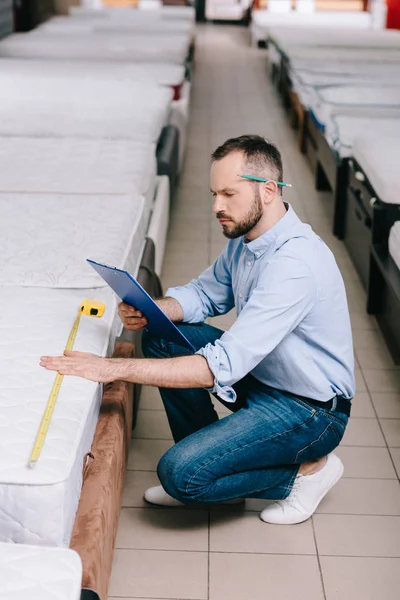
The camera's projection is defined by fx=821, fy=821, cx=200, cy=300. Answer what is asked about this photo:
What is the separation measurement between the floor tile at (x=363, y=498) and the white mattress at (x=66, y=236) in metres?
0.89

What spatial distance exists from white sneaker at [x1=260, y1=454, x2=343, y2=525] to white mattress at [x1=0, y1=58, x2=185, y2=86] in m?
3.30

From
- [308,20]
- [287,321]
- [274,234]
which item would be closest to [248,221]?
[274,234]

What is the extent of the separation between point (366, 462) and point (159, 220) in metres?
1.48

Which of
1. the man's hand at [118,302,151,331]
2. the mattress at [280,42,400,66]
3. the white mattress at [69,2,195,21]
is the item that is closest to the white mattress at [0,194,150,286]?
the man's hand at [118,302,151,331]

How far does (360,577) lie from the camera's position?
76.2 inches

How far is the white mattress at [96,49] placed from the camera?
614 cm

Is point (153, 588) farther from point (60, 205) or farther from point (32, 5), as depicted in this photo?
point (32, 5)

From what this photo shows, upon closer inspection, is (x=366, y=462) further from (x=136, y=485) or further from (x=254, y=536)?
(x=136, y=485)

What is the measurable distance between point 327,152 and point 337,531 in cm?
287

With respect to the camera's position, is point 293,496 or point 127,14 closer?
point 293,496

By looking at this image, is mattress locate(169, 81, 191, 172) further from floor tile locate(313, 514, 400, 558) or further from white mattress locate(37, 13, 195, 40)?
floor tile locate(313, 514, 400, 558)

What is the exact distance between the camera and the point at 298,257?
6.20ft

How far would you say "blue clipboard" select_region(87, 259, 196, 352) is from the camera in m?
1.89

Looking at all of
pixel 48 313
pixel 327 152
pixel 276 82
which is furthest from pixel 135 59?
pixel 48 313
